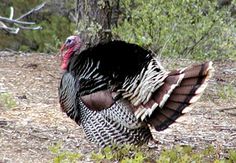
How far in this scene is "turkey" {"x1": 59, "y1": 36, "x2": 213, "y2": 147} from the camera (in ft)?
13.3

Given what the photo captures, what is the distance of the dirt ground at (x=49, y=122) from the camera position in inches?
198

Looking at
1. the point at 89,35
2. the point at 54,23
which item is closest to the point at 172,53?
the point at 89,35

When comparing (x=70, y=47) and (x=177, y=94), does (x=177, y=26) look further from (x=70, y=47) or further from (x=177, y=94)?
(x=177, y=94)

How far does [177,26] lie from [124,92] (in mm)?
4033

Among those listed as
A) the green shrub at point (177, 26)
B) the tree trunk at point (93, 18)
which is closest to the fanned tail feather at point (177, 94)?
the tree trunk at point (93, 18)

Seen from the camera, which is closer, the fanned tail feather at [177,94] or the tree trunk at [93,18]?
the fanned tail feather at [177,94]

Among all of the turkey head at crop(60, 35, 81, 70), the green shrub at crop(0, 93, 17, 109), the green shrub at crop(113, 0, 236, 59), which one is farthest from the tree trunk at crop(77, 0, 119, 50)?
the turkey head at crop(60, 35, 81, 70)

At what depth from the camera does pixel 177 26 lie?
27.1 feet

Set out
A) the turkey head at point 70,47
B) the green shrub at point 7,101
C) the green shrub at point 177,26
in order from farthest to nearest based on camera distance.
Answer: the green shrub at point 177,26 < the green shrub at point 7,101 < the turkey head at point 70,47

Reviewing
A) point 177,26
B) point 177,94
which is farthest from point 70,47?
point 177,26

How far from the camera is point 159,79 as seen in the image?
4.16m

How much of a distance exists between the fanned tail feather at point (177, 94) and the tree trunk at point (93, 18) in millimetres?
2365

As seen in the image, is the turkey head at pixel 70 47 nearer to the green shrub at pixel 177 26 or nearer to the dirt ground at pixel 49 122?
the dirt ground at pixel 49 122

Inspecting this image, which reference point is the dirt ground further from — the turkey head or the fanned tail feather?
the turkey head
